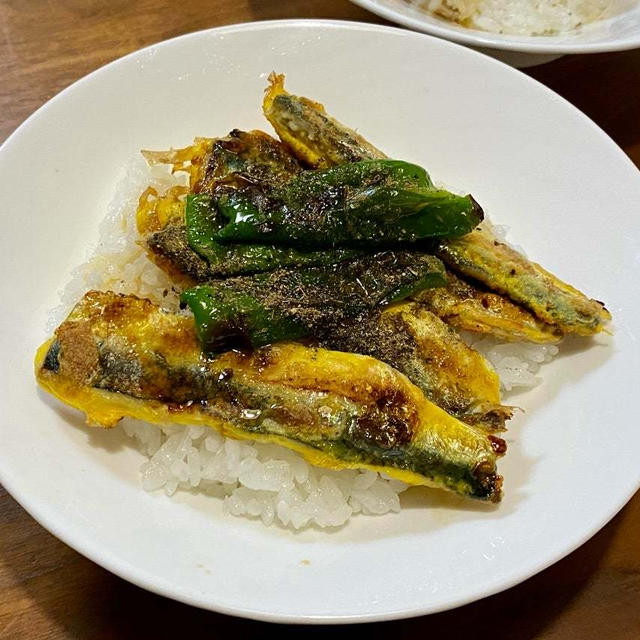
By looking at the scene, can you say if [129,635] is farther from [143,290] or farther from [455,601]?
[143,290]

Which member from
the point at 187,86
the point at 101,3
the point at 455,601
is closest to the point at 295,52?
the point at 187,86

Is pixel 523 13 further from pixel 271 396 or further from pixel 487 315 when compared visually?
pixel 271 396

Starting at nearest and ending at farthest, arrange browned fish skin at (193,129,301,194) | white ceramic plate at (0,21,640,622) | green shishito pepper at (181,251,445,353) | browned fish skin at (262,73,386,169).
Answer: white ceramic plate at (0,21,640,622) < green shishito pepper at (181,251,445,353) < browned fish skin at (193,129,301,194) < browned fish skin at (262,73,386,169)

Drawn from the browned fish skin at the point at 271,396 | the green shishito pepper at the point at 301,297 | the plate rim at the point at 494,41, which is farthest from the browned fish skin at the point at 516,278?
the plate rim at the point at 494,41

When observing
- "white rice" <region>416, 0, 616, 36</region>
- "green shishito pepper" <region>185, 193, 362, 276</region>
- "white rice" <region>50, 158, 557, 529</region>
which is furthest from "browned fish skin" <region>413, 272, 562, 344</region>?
"white rice" <region>416, 0, 616, 36</region>

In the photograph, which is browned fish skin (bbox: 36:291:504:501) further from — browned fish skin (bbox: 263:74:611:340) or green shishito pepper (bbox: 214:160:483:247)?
browned fish skin (bbox: 263:74:611:340)

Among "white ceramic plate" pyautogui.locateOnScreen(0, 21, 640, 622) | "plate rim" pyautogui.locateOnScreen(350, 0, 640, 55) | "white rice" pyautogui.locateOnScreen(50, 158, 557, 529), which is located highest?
"plate rim" pyautogui.locateOnScreen(350, 0, 640, 55)
